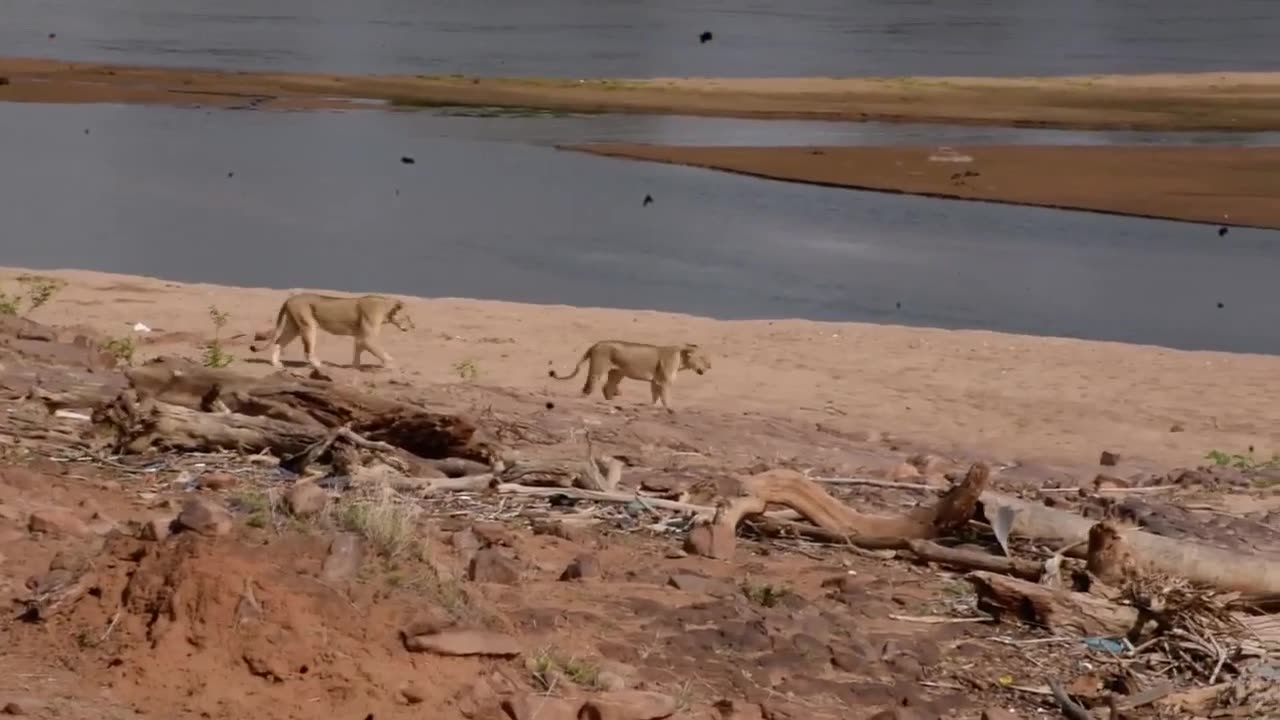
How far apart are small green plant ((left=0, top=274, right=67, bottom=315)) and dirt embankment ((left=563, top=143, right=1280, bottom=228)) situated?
1619cm

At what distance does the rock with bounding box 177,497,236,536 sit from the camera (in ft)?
21.6

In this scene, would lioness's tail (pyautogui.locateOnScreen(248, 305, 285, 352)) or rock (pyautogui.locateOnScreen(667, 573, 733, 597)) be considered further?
lioness's tail (pyautogui.locateOnScreen(248, 305, 285, 352))

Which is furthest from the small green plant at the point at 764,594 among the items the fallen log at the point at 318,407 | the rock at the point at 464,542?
the fallen log at the point at 318,407

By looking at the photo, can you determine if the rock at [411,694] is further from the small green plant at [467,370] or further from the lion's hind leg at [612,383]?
the small green plant at [467,370]

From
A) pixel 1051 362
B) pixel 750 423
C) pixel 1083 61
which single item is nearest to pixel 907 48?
pixel 1083 61

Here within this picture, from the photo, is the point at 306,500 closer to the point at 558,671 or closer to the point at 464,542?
the point at 464,542

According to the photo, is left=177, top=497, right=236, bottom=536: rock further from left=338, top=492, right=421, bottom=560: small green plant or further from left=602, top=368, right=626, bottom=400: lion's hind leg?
left=602, top=368, right=626, bottom=400: lion's hind leg

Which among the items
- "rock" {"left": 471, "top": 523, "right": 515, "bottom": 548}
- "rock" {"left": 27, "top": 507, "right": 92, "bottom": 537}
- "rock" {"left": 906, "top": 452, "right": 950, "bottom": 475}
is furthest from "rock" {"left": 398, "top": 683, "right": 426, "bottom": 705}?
"rock" {"left": 906, "top": 452, "right": 950, "bottom": 475}

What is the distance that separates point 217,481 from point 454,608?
1897mm

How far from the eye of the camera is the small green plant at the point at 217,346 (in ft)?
40.7

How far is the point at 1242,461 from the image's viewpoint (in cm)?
1280

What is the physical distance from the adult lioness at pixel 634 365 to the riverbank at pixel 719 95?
93.4 feet

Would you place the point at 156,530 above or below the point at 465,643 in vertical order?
above

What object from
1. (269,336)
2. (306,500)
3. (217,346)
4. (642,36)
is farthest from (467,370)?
(642,36)
